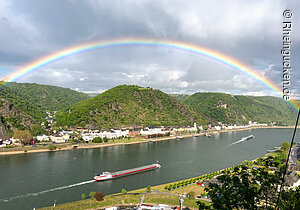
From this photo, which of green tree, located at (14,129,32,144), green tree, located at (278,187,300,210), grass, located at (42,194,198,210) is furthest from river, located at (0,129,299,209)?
green tree, located at (278,187,300,210)

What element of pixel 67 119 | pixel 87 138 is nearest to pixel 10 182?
pixel 87 138

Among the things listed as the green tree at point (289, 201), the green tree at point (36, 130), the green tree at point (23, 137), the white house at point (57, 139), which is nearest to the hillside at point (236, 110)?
the white house at point (57, 139)

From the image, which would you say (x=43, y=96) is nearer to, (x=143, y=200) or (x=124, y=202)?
(x=124, y=202)

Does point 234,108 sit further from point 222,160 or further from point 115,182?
point 115,182

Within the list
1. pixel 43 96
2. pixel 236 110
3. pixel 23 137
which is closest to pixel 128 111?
pixel 23 137

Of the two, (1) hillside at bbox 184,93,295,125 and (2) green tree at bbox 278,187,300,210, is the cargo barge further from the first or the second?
(1) hillside at bbox 184,93,295,125
